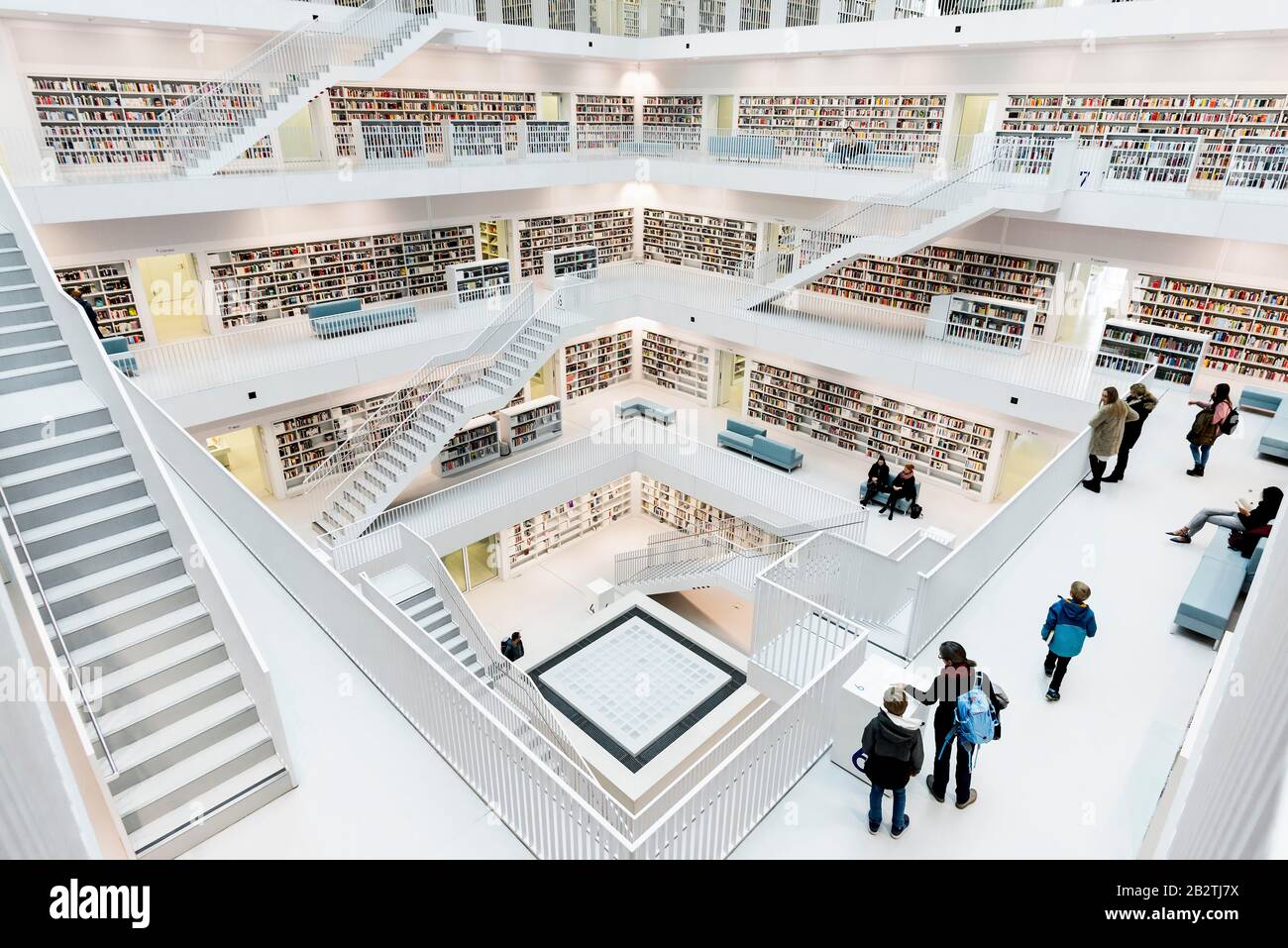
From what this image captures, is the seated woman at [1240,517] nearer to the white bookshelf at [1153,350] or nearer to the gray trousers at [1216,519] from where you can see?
the gray trousers at [1216,519]

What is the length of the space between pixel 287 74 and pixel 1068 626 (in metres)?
13.5

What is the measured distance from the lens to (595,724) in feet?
35.2

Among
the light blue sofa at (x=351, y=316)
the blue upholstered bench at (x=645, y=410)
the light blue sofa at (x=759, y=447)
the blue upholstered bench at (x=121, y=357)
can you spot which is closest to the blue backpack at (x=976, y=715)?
the light blue sofa at (x=759, y=447)

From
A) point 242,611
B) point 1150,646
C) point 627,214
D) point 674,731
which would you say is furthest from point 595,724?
point 627,214

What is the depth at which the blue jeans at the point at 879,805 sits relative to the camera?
14.4ft

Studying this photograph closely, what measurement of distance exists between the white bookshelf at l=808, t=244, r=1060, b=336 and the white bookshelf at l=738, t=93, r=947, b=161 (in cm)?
207

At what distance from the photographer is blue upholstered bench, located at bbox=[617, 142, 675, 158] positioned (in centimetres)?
1706

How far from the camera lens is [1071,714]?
18.0 feet

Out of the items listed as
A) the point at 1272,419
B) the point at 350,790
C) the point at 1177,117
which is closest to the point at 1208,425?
the point at 1272,419

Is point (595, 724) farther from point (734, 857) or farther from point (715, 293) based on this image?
point (715, 293)

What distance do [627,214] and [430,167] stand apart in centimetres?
741

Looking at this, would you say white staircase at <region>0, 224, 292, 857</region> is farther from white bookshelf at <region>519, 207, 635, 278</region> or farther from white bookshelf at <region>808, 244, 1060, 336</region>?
white bookshelf at <region>808, 244, 1060, 336</region>
